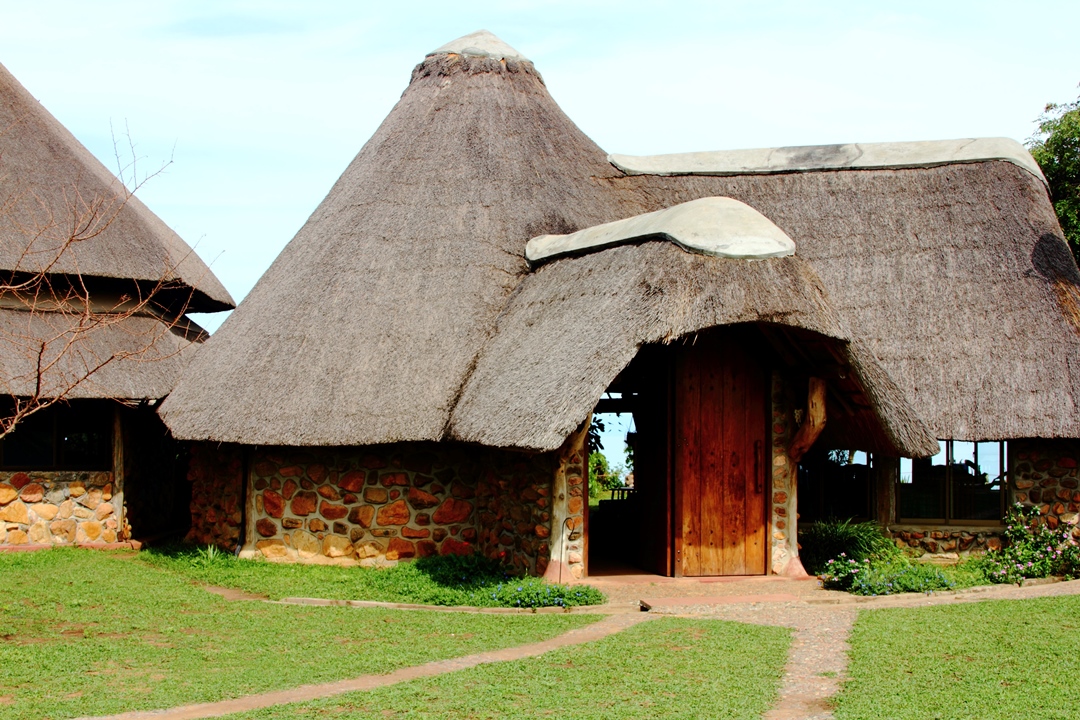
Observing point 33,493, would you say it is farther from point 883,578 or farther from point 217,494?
point 883,578

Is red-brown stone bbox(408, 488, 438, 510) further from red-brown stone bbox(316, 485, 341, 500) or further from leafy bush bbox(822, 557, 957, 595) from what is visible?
leafy bush bbox(822, 557, 957, 595)

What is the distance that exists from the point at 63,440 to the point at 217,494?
8.28 ft

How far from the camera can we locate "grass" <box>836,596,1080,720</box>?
6859 mm

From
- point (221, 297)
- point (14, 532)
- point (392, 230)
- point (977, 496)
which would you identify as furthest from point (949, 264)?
point (14, 532)

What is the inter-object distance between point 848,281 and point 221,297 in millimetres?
9832

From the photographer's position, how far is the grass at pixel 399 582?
1065cm

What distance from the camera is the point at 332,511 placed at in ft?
42.3

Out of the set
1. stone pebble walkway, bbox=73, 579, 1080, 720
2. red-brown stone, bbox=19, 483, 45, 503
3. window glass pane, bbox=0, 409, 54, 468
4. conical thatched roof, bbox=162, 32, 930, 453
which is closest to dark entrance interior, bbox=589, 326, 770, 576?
stone pebble walkway, bbox=73, 579, 1080, 720

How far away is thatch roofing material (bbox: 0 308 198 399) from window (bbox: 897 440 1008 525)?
944 cm

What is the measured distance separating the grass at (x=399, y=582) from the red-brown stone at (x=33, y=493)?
2266 mm

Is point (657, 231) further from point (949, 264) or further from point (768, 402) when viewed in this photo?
point (949, 264)

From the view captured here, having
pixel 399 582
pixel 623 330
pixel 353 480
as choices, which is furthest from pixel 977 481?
pixel 353 480

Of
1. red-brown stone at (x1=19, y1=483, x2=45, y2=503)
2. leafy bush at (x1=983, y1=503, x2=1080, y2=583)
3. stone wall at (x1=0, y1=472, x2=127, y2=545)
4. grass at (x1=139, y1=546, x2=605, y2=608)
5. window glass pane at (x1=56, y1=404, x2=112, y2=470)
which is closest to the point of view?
grass at (x1=139, y1=546, x2=605, y2=608)

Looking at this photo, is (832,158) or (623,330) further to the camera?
(832,158)
